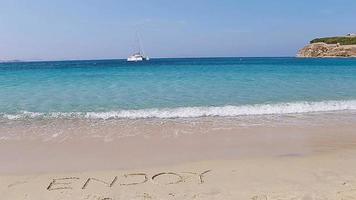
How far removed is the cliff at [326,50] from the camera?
122 meters

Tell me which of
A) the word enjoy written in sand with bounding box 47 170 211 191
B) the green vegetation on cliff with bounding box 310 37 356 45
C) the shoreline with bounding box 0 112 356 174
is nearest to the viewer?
the word enjoy written in sand with bounding box 47 170 211 191

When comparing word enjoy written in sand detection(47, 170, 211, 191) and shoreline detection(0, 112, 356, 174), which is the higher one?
word enjoy written in sand detection(47, 170, 211, 191)

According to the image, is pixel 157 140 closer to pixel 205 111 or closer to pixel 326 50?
pixel 205 111

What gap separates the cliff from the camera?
401ft

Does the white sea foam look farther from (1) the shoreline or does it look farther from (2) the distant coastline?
(2) the distant coastline

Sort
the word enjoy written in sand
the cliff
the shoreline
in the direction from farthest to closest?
1. the cliff
2. the shoreline
3. the word enjoy written in sand

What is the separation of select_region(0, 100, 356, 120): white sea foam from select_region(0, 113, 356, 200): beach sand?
141 cm

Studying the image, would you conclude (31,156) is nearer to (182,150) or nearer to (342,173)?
(182,150)

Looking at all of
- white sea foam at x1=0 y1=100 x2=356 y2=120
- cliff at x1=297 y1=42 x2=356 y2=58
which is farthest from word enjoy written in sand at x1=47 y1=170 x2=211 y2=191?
cliff at x1=297 y1=42 x2=356 y2=58

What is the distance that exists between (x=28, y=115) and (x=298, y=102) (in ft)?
37.5

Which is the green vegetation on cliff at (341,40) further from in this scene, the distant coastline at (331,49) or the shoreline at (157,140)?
the shoreline at (157,140)

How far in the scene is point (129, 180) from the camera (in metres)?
6.51

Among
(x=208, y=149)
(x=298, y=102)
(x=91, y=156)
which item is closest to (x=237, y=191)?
(x=208, y=149)

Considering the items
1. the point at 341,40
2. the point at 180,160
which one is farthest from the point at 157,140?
the point at 341,40
